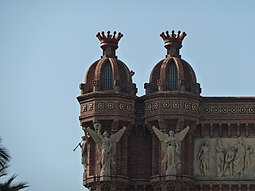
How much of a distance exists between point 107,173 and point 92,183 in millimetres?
870

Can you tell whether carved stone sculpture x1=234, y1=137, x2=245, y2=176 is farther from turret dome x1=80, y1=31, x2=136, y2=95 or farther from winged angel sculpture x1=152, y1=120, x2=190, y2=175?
turret dome x1=80, y1=31, x2=136, y2=95

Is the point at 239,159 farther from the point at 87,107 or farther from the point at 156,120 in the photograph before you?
the point at 87,107

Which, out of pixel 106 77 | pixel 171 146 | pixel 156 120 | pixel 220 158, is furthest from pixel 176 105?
pixel 106 77

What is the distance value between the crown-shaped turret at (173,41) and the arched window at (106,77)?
2.74 m

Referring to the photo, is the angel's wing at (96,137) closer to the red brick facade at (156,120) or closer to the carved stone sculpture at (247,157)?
the red brick facade at (156,120)

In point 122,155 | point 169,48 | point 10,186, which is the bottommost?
point 10,186

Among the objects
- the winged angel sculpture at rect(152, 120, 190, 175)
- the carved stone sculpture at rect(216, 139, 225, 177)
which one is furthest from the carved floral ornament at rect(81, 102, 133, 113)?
the carved stone sculpture at rect(216, 139, 225, 177)

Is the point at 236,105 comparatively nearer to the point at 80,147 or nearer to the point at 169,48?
the point at 169,48

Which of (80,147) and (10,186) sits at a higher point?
(80,147)

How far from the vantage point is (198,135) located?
154 feet

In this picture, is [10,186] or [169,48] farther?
[169,48]

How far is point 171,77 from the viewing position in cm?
4706

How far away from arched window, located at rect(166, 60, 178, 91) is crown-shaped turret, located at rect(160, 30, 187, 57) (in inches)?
21.7

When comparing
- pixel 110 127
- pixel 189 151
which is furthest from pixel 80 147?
pixel 189 151
